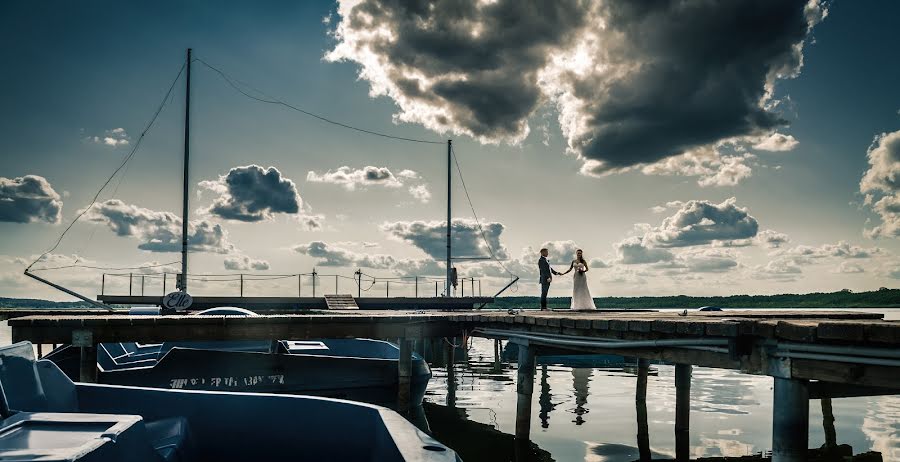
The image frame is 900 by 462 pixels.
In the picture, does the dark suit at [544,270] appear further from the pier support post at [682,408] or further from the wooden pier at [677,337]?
the pier support post at [682,408]

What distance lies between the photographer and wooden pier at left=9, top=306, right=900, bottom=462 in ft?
20.2

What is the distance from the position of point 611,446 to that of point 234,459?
11824mm

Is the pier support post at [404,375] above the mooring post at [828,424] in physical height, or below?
above

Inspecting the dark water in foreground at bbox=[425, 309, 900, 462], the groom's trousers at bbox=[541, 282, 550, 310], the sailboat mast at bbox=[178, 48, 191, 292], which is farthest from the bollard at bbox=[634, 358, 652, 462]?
the sailboat mast at bbox=[178, 48, 191, 292]

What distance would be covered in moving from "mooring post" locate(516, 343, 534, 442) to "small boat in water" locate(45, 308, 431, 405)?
344cm

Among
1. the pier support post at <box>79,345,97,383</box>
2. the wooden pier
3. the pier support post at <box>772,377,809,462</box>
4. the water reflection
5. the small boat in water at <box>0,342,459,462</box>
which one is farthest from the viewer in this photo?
the water reflection

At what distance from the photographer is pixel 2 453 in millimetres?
3080

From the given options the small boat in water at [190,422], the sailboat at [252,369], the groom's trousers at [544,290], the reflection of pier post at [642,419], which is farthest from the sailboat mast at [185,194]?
the small boat in water at [190,422]

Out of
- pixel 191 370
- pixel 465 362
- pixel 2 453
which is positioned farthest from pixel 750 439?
pixel 465 362

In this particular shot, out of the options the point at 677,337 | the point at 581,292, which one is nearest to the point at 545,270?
the point at 581,292

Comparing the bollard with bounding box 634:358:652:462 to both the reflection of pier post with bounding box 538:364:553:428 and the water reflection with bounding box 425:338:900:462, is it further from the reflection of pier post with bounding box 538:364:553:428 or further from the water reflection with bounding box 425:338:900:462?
the reflection of pier post with bounding box 538:364:553:428

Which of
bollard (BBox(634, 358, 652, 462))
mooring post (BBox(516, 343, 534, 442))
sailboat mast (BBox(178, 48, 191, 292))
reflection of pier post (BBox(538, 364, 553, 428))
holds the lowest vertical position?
reflection of pier post (BBox(538, 364, 553, 428))

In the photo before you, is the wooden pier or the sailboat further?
the sailboat

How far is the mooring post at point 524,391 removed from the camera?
44.1 feet
